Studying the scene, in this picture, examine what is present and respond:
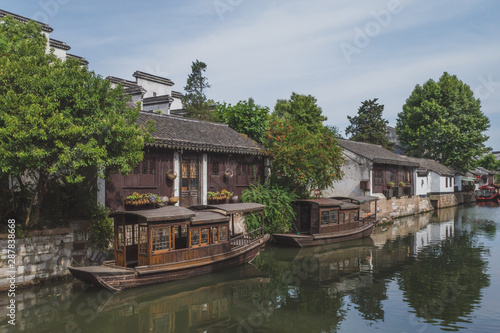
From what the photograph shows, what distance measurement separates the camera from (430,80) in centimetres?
4041

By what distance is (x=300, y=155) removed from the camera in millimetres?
19781

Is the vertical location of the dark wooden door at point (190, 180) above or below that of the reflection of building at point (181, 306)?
above

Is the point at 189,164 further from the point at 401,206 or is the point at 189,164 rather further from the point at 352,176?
the point at 401,206

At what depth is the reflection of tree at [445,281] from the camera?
34.3 feet

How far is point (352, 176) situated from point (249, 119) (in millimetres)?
8531

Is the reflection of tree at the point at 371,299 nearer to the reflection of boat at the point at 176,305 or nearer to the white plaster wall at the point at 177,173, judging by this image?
the reflection of boat at the point at 176,305

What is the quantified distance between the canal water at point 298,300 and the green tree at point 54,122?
3535mm

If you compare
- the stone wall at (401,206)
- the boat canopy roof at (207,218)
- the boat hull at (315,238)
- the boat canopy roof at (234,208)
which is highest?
the boat canopy roof at (234,208)

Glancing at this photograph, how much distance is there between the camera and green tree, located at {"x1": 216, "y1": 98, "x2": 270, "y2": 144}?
2416cm

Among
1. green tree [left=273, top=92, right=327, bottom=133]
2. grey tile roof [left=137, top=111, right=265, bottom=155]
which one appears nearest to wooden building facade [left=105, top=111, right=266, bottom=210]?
grey tile roof [left=137, top=111, right=265, bottom=155]

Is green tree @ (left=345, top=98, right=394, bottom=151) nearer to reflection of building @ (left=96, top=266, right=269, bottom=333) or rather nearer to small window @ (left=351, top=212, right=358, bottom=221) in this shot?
small window @ (left=351, top=212, right=358, bottom=221)

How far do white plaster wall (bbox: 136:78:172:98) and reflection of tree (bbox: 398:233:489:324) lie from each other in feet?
86.0

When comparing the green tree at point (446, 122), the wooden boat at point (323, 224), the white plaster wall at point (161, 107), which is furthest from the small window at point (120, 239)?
the green tree at point (446, 122)

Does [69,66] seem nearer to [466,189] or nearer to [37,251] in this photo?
[37,251]
